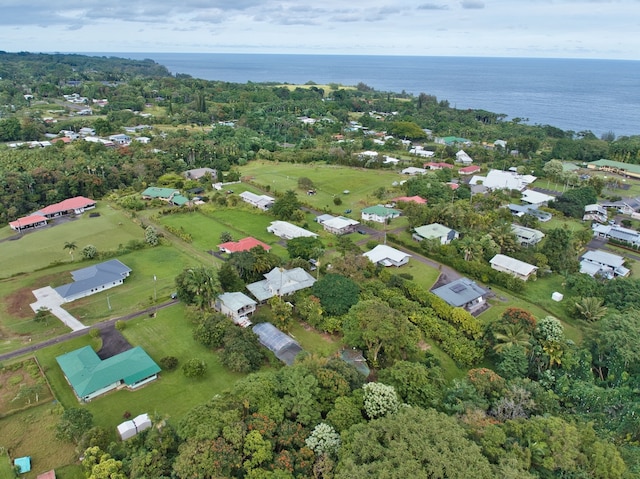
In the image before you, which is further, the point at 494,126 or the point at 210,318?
the point at 494,126

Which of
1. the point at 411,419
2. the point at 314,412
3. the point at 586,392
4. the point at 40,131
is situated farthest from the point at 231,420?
the point at 40,131

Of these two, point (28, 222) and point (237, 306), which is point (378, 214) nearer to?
point (237, 306)

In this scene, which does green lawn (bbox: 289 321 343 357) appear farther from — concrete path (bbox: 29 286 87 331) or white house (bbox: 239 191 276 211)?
white house (bbox: 239 191 276 211)

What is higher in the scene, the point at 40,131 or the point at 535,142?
the point at 40,131

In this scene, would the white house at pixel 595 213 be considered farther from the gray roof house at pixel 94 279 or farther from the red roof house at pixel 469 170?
the gray roof house at pixel 94 279

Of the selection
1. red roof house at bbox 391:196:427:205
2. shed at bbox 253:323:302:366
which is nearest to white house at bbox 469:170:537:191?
red roof house at bbox 391:196:427:205

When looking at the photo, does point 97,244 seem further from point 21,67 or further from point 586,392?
point 21,67

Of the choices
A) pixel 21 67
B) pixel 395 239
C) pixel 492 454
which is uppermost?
pixel 21 67
